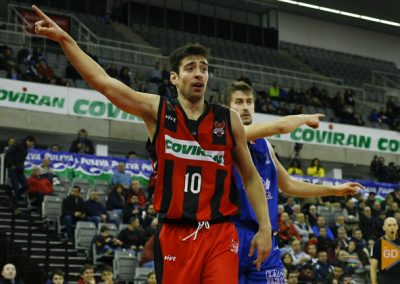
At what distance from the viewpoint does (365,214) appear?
68.3 feet

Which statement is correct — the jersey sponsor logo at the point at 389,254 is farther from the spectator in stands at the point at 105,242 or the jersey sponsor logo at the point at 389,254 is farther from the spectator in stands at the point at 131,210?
the spectator in stands at the point at 131,210

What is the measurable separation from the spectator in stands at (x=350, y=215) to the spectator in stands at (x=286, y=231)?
10.3 ft

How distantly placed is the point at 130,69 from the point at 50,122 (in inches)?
203

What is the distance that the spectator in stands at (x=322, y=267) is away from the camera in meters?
16.4

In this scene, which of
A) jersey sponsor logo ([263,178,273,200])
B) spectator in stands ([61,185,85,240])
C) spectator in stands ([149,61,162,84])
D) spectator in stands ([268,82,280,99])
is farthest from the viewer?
spectator in stands ([268,82,280,99])

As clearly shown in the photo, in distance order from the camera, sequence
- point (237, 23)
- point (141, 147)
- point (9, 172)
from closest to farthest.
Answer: point (9, 172) → point (141, 147) → point (237, 23)

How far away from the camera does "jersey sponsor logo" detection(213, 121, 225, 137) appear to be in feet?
16.1

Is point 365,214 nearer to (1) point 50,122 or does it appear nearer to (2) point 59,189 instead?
(2) point 59,189

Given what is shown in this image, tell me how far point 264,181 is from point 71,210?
1069cm

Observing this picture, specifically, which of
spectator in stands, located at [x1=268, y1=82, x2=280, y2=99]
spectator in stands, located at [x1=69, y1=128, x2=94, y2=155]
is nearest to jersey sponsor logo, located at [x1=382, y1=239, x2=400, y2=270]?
spectator in stands, located at [x1=69, y1=128, x2=94, y2=155]

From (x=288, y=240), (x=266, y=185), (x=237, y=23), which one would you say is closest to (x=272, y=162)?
(x=266, y=185)

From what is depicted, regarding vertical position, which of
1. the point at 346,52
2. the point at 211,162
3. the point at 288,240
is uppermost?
the point at 346,52

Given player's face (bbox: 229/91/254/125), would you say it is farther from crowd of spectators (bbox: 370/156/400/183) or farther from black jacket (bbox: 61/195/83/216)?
crowd of spectators (bbox: 370/156/400/183)

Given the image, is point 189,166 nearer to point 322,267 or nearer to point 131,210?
point 131,210
